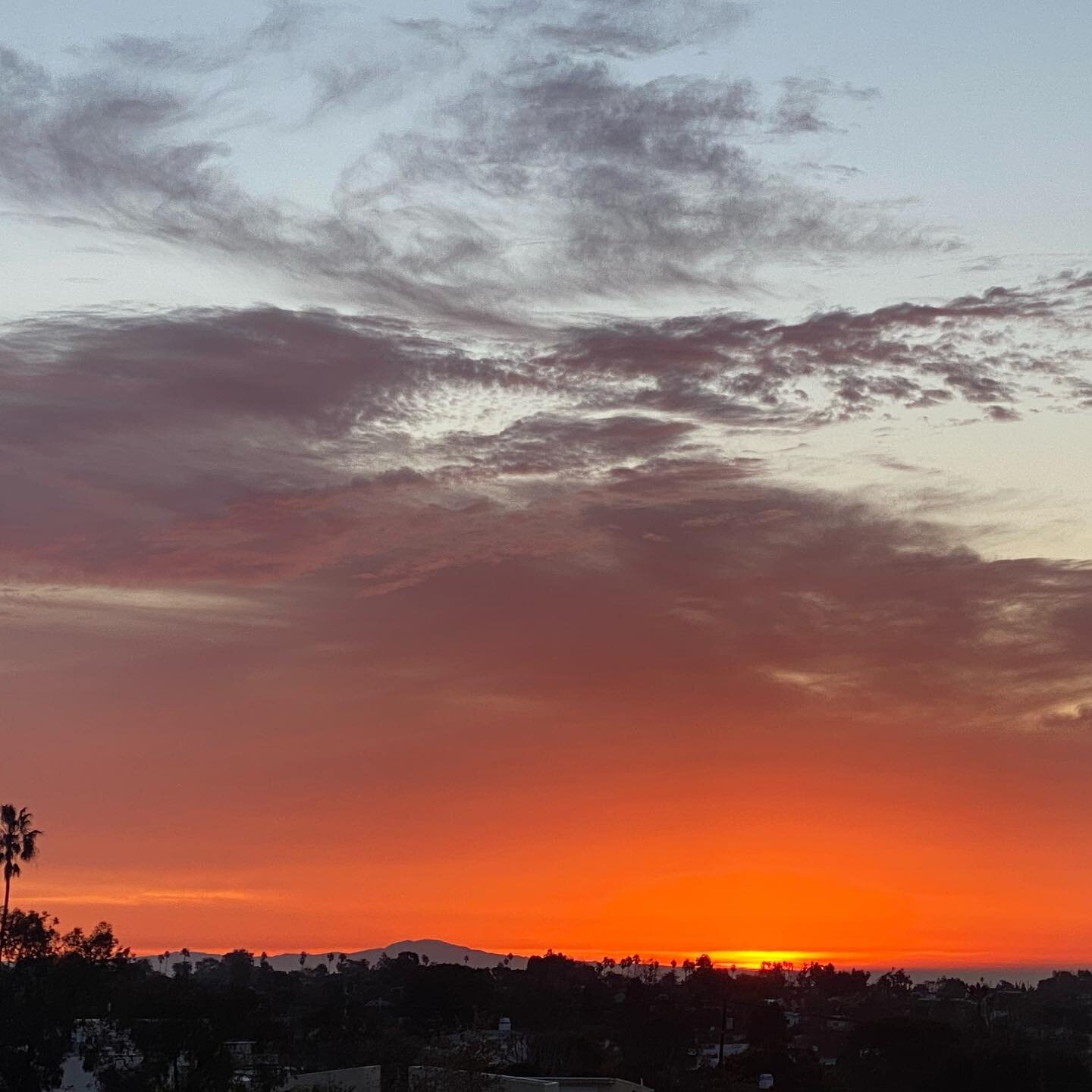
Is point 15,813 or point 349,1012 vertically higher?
point 15,813

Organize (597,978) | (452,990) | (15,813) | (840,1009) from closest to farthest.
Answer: (15,813) < (452,990) < (840,1009) < (597,978)

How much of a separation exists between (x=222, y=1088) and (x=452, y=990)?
198 feet

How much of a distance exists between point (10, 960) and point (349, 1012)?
95.4 feet

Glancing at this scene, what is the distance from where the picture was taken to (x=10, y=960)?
92.4 m

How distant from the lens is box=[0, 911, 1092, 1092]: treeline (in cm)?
7606

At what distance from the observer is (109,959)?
94.3m

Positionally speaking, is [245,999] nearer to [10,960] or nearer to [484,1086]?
[10,960]

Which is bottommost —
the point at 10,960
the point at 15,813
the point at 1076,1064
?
the point at 1076,1064

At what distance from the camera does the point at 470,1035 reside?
301ft

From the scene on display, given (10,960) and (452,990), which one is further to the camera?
(452,990)

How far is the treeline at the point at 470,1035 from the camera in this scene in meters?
76.1

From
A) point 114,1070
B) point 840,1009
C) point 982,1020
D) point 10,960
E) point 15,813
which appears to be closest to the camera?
point 114,1070

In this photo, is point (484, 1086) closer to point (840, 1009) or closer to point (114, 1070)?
point (114, 1070)

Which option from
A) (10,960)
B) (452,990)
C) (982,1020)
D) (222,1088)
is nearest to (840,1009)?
(982,1020)
